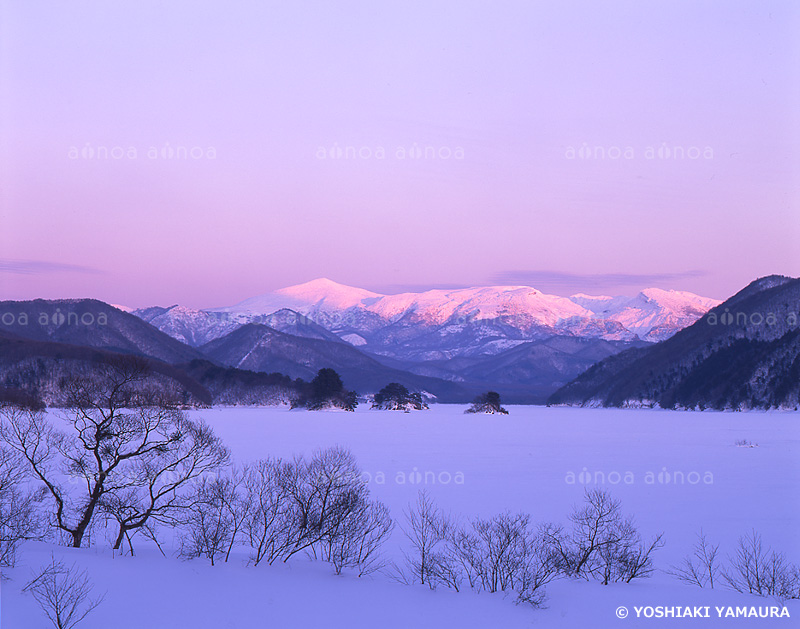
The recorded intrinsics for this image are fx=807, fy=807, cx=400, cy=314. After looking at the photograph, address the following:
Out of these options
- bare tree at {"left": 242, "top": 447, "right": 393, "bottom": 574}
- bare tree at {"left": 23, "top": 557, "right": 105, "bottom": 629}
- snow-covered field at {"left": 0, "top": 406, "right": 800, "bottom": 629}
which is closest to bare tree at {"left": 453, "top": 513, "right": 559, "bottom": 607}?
snow-covered field at {"left": 0, "top": 406, "right": 800, "bottom": 629}

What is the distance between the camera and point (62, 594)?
75.5 feet

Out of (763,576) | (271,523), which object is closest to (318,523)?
(271,523)

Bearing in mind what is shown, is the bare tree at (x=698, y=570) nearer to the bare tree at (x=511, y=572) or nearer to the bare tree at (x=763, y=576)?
the bare tree at (x=763, y=576)

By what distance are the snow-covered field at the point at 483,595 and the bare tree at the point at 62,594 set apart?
413 mm

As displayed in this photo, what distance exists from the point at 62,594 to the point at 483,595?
13776mm

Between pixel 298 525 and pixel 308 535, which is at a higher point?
pixel 298 525

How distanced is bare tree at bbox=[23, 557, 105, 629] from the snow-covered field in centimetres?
41

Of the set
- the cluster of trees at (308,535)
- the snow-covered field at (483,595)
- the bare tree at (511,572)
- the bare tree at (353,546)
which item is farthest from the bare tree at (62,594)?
the bare tree at (511,572)

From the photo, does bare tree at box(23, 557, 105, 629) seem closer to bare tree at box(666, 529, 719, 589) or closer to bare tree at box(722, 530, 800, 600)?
bare tree at box(666, 529, 719, 589)

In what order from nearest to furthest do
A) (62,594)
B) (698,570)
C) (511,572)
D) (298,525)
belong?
(62,594) → (511,572) → (298,525) → (698,570)

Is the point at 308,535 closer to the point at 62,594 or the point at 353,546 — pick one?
the point at 353,546

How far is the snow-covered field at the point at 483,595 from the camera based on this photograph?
2550 cm

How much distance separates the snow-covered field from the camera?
25500mm

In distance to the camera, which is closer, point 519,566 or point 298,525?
point 519,566
